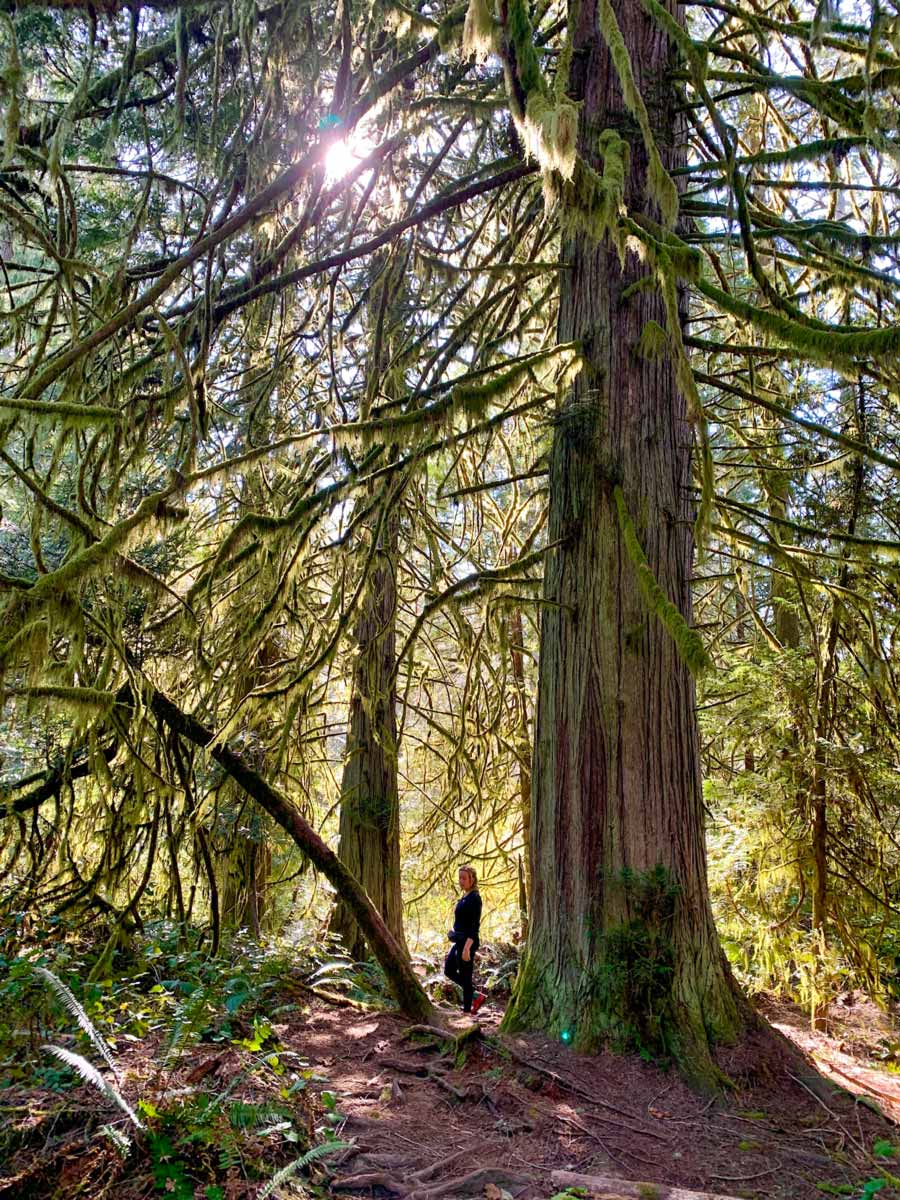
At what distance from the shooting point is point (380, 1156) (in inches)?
123

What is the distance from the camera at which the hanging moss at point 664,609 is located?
3.11 metres

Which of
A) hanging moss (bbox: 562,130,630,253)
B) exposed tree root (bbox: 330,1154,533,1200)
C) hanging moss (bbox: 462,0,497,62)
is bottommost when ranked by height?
exposed tree root (bbox: 330,1154,533,1200)

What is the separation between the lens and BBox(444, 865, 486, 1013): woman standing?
659 centimetres

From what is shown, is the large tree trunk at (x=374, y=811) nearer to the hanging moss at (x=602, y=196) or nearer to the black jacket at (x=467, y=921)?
the black jacket at (x=467, y=921)

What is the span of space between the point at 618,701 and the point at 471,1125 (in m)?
2.13

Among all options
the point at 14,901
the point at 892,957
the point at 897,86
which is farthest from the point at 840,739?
the point at 14,901

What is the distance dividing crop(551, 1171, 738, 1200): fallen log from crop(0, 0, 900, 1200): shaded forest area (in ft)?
0.09

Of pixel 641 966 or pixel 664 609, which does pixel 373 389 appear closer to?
pixel 664 609

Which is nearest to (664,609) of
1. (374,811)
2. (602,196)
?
(602,196)

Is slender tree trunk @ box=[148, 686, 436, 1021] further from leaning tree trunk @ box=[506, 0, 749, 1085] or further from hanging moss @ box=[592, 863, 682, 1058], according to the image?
hanging moss @ box=[592, 863, 682, 1058]

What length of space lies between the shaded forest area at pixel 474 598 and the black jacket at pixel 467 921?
2.19ft

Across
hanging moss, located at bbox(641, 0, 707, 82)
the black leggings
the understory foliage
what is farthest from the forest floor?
hanging moss, located at bbox(641, 0, 707, 82)

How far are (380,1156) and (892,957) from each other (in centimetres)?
525

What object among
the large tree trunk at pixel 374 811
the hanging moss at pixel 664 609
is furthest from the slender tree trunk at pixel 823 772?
the large tree trunk at pixel 374 811
